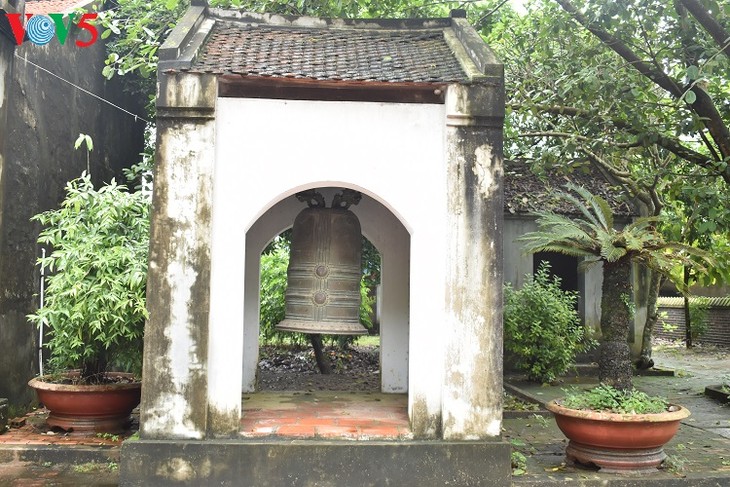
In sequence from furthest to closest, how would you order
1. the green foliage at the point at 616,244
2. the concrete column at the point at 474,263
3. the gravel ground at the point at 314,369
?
the gravel ground at the point at 314,369 < the green foliage at the point at 616,244 < the concrete column at the point at 474,263

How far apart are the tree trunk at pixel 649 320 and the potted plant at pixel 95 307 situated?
1035cm

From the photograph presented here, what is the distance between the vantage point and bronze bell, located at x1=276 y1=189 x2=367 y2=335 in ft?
23.7

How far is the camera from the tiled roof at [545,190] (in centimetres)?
1362

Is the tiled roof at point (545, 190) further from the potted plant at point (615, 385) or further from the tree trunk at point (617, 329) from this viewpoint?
the tree trunk at point (617, 329)

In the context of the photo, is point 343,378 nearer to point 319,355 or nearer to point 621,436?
point 319,355

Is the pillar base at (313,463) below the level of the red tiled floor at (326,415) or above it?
below

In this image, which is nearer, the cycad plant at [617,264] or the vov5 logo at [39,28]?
the cycad plant at [617,264]

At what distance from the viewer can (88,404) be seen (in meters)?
7.46

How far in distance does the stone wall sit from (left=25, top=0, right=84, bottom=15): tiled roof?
1.27 feet

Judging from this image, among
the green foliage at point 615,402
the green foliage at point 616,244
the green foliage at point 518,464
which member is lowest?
the green foliage at point 518,464

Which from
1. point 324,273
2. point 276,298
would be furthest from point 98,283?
point 276,298

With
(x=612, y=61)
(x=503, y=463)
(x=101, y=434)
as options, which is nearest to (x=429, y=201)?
(x=503, y=463)

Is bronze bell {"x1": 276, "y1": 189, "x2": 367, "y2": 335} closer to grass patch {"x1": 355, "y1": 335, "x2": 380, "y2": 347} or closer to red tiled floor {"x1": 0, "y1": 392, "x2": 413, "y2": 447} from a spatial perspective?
red tiled floor {"x1": 0, "y1": 392, "x2": 413, "y2": 447}

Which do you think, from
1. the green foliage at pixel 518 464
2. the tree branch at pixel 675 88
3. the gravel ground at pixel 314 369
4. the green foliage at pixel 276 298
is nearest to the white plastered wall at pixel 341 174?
the green foliage at pixel 518 464
